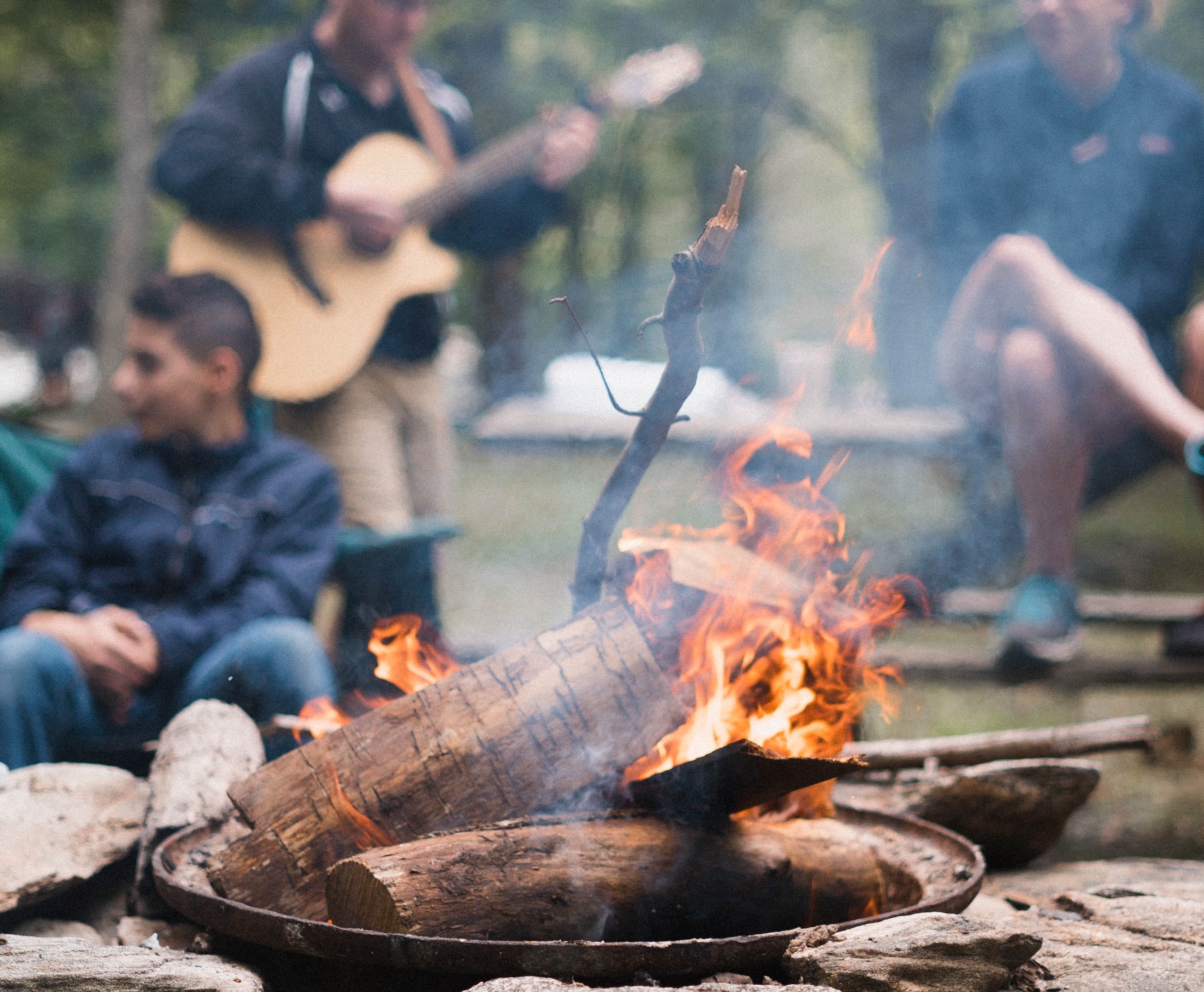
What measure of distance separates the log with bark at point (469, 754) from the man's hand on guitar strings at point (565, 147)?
280 cm

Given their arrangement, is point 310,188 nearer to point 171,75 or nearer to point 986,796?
point 986,796

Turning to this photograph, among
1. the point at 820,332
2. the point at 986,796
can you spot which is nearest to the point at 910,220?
the point at 820,332

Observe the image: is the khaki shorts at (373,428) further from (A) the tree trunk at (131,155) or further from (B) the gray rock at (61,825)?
(A) the tree trunk at (131,155)

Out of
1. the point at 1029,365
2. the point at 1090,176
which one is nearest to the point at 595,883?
the point at 1029,365

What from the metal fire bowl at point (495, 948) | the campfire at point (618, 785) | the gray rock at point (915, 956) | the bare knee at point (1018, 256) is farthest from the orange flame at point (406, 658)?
the bare knee at point (1018, 256)

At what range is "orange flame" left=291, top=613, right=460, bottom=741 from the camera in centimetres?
215

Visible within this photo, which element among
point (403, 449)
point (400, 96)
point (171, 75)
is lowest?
point (403, 449)

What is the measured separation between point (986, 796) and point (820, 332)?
10918 millimetres

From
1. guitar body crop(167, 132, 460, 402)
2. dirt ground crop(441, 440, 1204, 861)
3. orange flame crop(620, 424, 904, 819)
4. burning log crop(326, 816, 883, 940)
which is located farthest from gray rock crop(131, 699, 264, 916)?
guitar body crop(167, 132, 460, 402)

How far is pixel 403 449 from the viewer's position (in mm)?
4301

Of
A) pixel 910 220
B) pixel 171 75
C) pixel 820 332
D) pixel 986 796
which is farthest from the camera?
pixel 171 75

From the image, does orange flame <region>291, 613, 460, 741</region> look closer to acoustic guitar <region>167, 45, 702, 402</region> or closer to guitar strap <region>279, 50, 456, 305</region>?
acoustic guitar <region>167, 45, 702, 402</region>

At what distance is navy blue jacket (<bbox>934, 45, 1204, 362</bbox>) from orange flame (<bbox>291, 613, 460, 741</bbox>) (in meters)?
2.68

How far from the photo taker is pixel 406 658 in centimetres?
218
